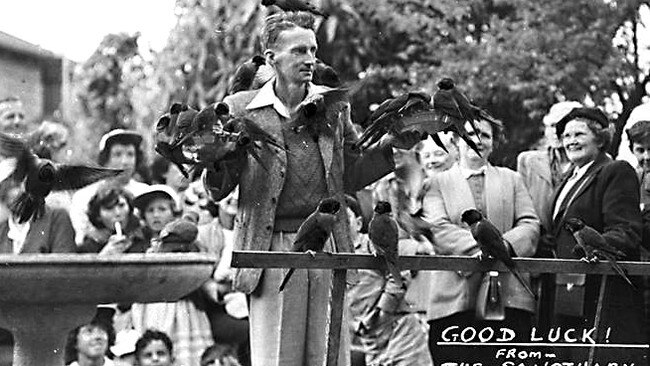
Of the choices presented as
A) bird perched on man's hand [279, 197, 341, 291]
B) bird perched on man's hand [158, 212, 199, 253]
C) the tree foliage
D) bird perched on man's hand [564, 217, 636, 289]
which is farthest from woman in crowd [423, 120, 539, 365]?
the tree foliage

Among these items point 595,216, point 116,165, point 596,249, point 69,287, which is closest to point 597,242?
point 596,249

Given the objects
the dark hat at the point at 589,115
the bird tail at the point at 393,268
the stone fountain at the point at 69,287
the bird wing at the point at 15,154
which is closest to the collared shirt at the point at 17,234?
the bird wing at the point at 15,154

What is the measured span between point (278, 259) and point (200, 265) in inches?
48.9

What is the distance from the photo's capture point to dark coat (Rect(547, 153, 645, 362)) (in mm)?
6660

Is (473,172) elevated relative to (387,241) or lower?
elevated

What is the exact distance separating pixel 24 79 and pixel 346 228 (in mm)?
12448

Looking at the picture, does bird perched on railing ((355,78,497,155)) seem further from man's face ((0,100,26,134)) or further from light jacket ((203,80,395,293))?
man's face ((0,100,26,134))

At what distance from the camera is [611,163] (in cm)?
689

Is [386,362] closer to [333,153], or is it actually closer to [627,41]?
[333,153]

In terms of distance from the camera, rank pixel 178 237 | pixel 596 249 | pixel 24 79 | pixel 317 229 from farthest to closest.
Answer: pixel 24 79
pixel 178 237
pixel 596 249
pixel 317 229

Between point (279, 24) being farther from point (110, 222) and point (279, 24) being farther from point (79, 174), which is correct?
point (110, 222)

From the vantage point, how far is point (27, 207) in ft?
23.7

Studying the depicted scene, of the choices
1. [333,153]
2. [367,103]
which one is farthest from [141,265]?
[367,103]

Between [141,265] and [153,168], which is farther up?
[153,168]
